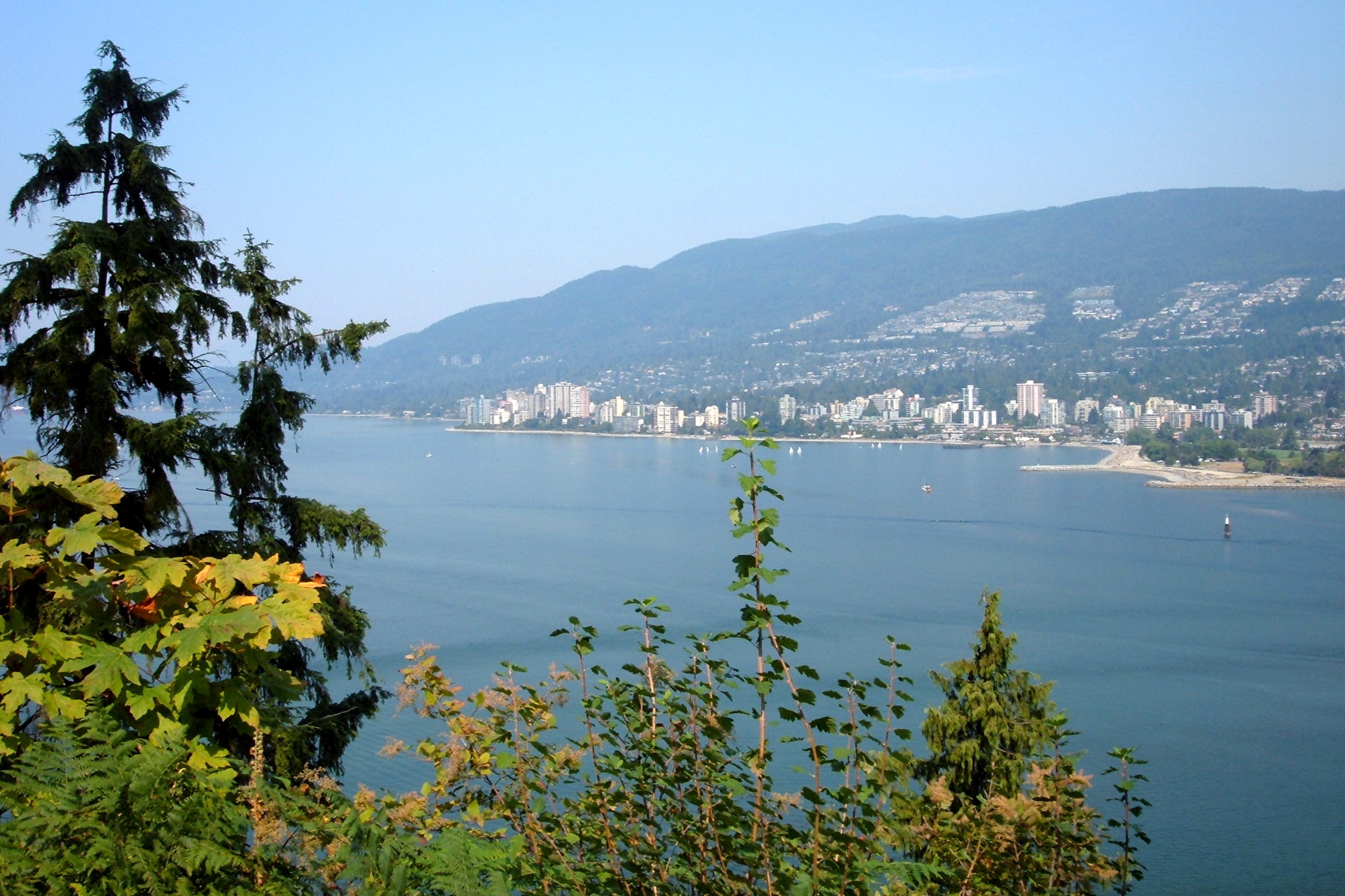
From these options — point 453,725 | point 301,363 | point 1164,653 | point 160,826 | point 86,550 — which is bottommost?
point 1164,653

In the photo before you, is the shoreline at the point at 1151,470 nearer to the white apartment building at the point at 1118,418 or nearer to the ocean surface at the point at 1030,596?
the ocean surface at the point at 1030,596

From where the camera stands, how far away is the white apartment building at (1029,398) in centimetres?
7025

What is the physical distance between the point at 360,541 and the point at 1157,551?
20641 millimetres

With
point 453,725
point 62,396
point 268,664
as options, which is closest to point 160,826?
point 268,664

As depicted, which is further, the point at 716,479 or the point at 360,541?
the point at 716,479

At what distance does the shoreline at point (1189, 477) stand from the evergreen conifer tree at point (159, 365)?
34.8m

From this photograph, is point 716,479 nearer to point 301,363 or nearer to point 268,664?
point 301,363

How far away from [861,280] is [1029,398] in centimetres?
7845

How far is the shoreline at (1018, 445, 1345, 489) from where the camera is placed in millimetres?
34188

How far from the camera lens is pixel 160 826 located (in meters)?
0.95

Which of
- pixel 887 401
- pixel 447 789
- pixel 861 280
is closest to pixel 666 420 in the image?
pixel 887 401

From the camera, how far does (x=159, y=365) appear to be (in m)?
3.28

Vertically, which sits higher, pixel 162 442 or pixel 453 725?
pixel 162 442

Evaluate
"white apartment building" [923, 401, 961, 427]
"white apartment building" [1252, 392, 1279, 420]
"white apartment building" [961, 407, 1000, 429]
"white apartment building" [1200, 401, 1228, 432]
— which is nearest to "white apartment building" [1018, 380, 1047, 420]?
"white apartment building" [961, 407, 1000, 429]
